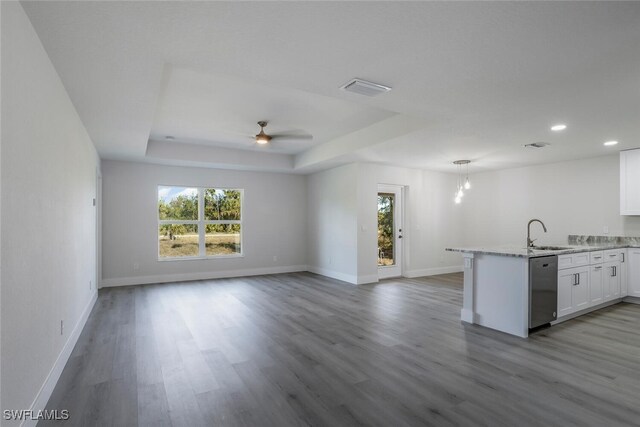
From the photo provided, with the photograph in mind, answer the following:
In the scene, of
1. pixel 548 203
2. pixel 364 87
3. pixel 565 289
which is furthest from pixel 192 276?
pixel 548 203

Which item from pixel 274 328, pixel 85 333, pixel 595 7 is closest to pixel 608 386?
pixel 595 7

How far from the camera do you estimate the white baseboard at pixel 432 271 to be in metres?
7.35

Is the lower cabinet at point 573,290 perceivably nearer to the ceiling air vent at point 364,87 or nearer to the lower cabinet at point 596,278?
the lower cabinet at point 596,278

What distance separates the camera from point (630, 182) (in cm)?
528

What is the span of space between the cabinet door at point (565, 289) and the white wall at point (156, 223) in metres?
5.39

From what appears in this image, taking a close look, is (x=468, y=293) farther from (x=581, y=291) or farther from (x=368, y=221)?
(x=368, y=221)

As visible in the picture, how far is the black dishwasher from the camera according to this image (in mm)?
3768

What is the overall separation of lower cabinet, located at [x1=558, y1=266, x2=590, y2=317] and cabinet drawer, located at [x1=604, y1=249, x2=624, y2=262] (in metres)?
0.64

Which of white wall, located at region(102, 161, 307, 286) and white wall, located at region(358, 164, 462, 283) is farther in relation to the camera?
white wall, located at region(358, 164, 462, 283)

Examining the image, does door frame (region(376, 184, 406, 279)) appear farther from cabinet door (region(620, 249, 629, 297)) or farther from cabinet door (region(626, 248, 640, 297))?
cabinet door (region(626, 248, 640, 297))

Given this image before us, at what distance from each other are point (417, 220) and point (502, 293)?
3.69 meters
